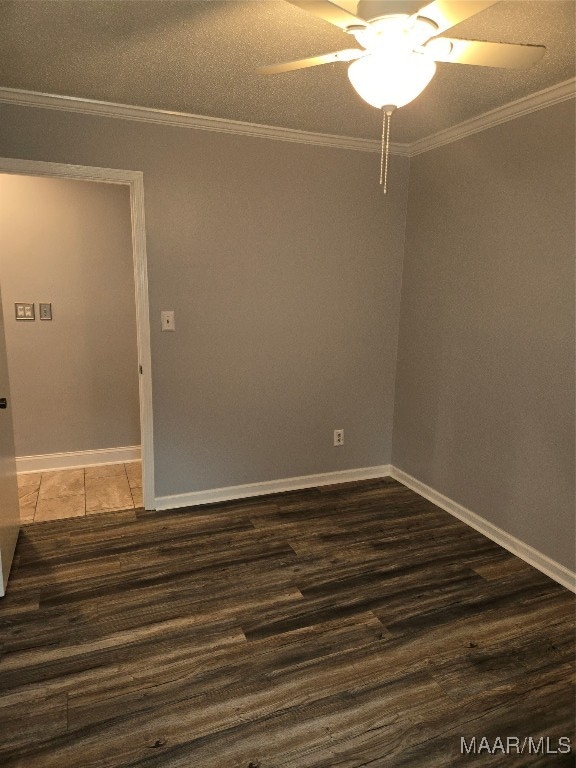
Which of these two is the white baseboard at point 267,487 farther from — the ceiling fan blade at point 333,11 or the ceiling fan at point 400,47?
the ceiling fan blade at point 333,11

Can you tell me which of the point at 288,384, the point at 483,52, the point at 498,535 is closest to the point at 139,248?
the point at 288,384

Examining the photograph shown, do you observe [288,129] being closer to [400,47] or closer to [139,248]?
[139,248]

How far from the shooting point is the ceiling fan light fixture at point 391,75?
1.43m

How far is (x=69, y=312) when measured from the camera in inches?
150

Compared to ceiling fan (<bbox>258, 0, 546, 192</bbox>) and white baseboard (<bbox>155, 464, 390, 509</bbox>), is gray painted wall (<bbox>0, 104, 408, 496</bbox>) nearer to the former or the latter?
white baseboard (<bbox>155, 464, 390, 509</bbox>)

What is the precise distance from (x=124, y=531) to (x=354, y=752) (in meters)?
1.88

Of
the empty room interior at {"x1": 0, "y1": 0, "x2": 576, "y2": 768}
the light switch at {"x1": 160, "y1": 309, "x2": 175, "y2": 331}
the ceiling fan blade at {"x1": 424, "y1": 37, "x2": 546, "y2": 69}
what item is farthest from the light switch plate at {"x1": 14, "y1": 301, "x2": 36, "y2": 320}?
the ceiling fan blade at {"x1": 424, "y1": 37, "x2": 546, "y2": 69}

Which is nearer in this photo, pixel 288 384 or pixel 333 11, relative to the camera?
pixel 333 11

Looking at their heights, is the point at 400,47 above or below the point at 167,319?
above

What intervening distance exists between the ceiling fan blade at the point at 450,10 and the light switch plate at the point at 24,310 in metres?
Answer: 3.28

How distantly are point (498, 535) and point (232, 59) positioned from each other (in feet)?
9.27

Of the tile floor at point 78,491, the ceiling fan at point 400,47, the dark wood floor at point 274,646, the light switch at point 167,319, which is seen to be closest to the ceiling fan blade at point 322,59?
the ceiling fan at point 400,47

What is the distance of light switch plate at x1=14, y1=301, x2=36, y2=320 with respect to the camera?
365 cm

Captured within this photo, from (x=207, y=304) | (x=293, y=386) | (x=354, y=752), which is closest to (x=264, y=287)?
(x=207, y=304)
